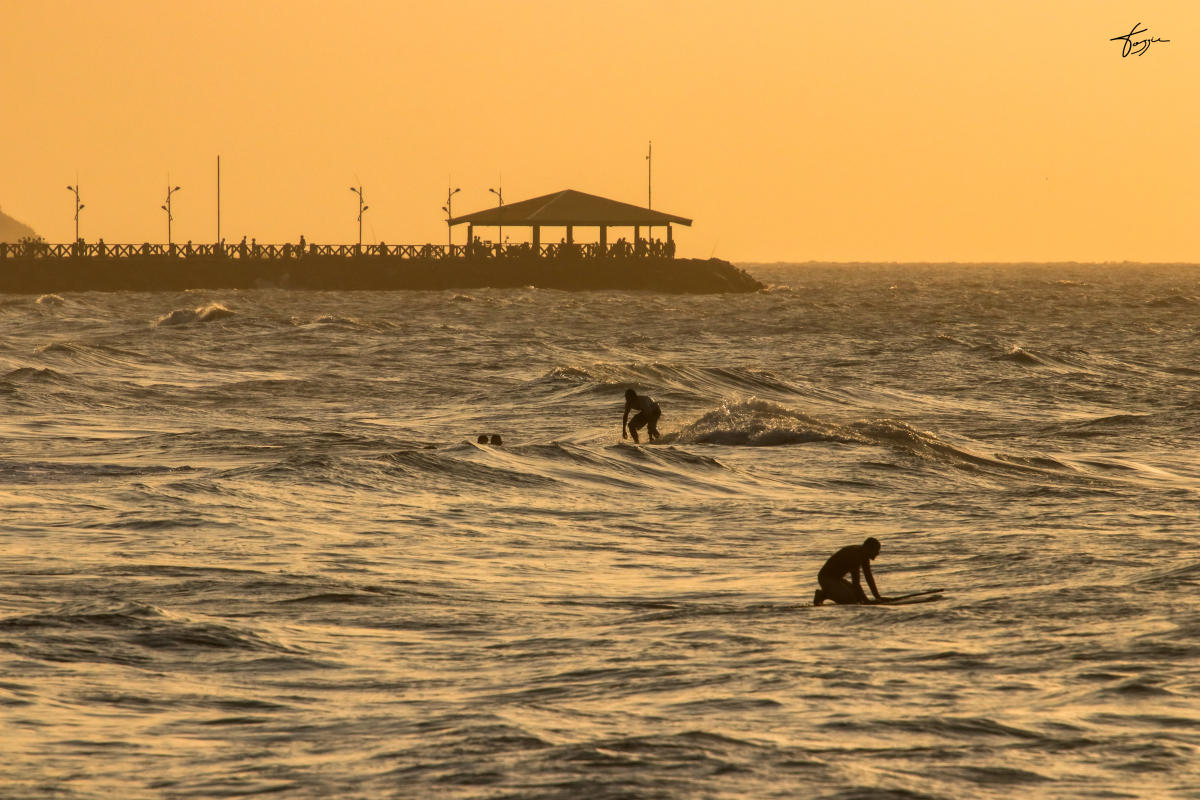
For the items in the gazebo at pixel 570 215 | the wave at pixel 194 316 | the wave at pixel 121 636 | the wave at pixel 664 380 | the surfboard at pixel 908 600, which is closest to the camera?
the wave at pixel 121 636

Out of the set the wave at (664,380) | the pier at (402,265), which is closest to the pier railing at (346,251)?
the pier at (402,265)

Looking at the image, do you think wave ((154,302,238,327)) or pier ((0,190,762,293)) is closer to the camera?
wave ((154,302,238,327))

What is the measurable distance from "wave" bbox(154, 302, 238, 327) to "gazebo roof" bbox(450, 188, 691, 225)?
26813mm

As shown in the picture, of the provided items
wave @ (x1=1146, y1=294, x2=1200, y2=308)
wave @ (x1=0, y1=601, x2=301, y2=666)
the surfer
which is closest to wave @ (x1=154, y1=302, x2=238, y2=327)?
the surfer

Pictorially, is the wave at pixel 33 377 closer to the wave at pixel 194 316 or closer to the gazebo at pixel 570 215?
the wave at pixel 194 316

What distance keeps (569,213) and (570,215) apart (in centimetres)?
35

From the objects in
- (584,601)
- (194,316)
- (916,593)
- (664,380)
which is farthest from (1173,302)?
(584,601)

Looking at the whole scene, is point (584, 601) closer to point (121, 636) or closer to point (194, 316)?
point (121, 636)

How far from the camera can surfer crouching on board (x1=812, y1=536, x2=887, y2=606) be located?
513 inches

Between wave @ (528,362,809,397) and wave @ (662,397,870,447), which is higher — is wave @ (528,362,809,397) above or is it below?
above

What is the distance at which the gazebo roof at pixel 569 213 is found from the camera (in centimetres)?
9188

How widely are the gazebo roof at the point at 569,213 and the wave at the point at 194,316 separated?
26.8 meters

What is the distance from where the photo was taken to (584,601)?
13.4 meters

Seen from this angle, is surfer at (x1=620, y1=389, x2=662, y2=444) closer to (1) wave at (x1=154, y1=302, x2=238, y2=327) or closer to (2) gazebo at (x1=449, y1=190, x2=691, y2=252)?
(1) wave at (x1=154, y1=302, x2=238, y2=327)
